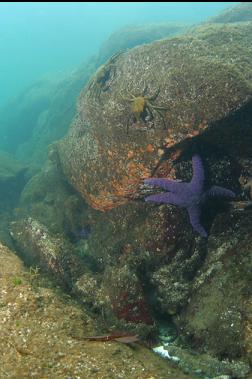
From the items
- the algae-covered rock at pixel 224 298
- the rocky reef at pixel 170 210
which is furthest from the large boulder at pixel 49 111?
the algae-covered rock at pixel 224 298

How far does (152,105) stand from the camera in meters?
6.50

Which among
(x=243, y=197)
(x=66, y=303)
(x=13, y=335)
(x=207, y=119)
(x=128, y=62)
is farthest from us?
(x=128, y=62)

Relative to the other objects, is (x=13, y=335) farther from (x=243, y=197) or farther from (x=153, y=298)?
(x=243, y=197)

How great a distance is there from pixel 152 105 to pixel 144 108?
0.65 feet

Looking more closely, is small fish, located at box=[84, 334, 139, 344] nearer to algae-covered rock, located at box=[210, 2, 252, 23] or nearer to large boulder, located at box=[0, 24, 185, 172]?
large boulder, located at box=[0, 24, 185, 172]

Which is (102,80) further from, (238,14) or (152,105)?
(238,14)

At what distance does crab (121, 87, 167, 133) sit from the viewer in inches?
254

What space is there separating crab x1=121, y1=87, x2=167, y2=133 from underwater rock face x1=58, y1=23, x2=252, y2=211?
18 mm

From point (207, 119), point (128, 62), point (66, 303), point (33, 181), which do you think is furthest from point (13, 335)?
point (33, 181)

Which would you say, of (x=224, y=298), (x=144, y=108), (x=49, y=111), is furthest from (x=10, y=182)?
(x=224, y=298)

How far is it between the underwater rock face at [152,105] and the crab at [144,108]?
0.02 meters

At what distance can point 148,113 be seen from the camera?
6633 millimetres

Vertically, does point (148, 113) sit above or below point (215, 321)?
above

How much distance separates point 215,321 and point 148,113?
3.85 m
